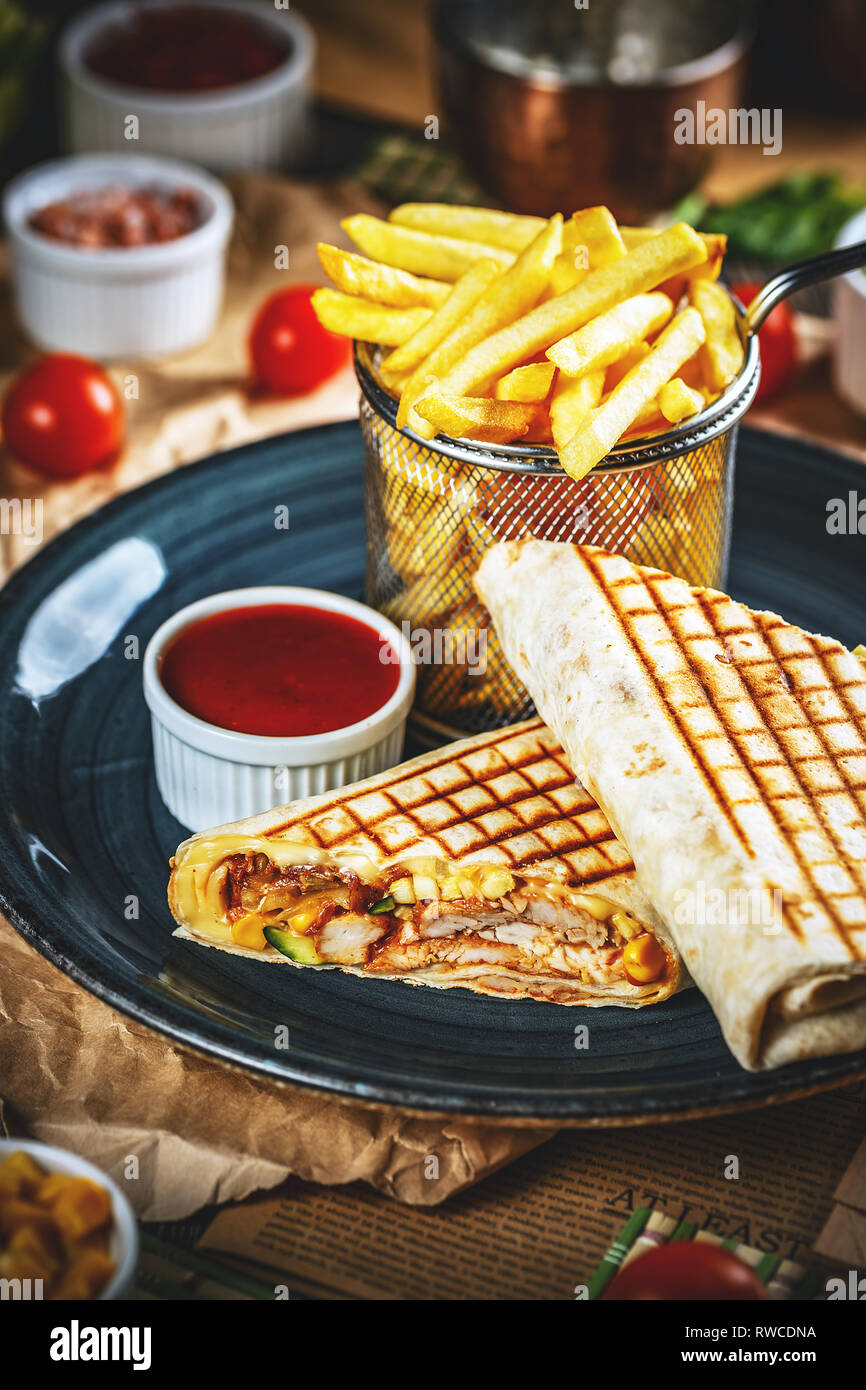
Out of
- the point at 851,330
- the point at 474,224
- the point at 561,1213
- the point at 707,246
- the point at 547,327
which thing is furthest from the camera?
the point at 851,330

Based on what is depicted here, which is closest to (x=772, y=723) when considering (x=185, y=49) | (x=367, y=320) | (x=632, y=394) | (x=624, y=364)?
(x=632, y=394)

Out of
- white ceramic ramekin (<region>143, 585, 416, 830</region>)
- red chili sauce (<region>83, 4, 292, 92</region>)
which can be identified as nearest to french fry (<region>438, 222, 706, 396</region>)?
white ceramic ramekin (<region>143, 585, 416, 830</region>)

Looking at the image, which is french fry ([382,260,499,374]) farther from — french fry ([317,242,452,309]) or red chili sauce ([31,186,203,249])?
red chili sauce ([31,186,203,249])

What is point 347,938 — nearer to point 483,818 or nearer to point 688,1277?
point 483,818

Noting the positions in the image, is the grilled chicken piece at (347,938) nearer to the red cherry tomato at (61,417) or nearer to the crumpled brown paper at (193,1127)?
the crumpled brown paper at (193,1127)
